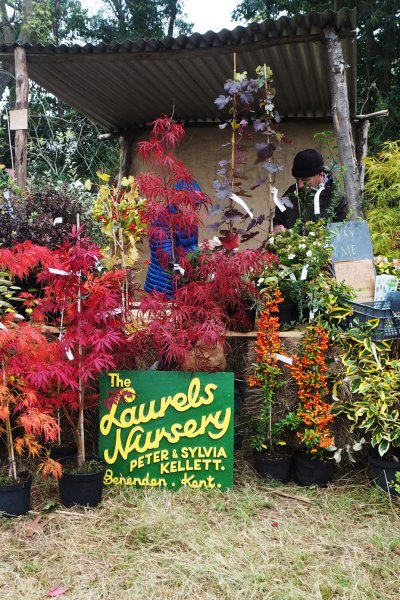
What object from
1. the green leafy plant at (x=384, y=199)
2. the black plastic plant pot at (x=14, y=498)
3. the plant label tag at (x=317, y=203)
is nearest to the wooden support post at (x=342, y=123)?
the plant label tag at (x=317, y=203)

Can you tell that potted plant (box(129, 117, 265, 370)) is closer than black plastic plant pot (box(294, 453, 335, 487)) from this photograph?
Yes

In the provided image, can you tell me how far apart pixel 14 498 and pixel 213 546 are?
101 cm

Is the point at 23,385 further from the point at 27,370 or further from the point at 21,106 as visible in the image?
the point at 21,106

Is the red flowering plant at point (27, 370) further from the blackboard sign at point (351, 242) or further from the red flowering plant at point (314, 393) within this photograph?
the blackboard sign at point (351, 242)

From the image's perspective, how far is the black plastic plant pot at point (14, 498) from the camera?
276cm

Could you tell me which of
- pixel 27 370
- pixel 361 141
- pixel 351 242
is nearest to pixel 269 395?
pixel 351 242

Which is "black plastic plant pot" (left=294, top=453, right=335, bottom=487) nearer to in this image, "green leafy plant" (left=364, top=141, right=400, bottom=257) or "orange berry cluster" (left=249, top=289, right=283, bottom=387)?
"orange berry cluster" (left=249, top=289, right=283, bottom=387)

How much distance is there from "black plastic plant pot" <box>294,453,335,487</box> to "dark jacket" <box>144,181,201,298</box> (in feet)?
4.02

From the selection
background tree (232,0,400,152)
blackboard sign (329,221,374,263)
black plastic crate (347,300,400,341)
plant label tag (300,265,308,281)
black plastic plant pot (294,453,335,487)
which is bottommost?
black plastic plant pot (294,453,335,487)

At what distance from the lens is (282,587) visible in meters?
2.13

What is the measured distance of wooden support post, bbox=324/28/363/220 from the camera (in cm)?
420

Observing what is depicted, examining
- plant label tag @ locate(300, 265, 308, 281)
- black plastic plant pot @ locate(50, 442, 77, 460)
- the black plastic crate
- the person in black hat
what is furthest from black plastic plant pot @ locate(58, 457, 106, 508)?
the person in black hat

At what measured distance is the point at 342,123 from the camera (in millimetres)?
4297

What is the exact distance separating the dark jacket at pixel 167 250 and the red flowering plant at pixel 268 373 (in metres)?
0.58
